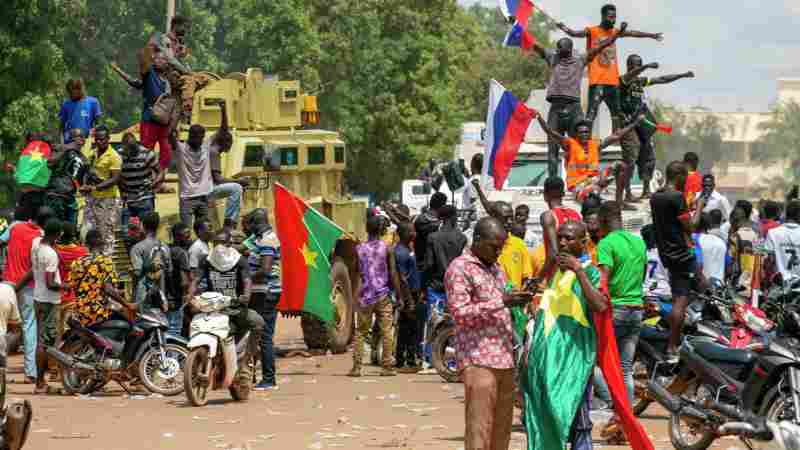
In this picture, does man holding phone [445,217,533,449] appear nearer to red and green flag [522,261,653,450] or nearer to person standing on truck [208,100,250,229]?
red and green flag [522,261,653,450]

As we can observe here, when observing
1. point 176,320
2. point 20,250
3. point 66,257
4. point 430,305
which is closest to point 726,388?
point 430,305

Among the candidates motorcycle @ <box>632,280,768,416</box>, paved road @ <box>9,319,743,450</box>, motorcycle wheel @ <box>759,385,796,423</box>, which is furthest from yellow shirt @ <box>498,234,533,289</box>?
motorcycle wheel @ <box>759,385,796,423</box>

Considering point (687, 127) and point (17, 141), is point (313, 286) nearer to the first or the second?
point (17, 141)

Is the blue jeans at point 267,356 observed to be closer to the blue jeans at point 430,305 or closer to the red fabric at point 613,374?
the blue jeans at point 430,305

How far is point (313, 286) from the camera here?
1897cm

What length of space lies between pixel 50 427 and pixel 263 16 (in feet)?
126

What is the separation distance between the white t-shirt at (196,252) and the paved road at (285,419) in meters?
1.27

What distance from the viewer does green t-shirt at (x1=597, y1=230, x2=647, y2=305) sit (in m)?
13.1

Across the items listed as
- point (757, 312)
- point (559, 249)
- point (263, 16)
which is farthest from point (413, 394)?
point (263, 16)

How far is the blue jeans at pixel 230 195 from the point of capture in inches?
790

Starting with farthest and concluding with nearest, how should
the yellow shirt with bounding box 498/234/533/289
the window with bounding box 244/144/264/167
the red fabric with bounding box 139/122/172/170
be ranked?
the window with bounding box 244/144/264/167, the red fabric with bounding box 139/122/172/170, the yellow shirt with bounding box 498/234/533/289

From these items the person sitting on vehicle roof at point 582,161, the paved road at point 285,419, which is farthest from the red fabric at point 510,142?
the paved road at point 285,419

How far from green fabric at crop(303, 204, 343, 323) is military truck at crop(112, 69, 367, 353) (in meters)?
1.10

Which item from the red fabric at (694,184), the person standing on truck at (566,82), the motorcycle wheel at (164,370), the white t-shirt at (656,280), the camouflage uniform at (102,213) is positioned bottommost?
the motorcycle wheel at (164,370)
